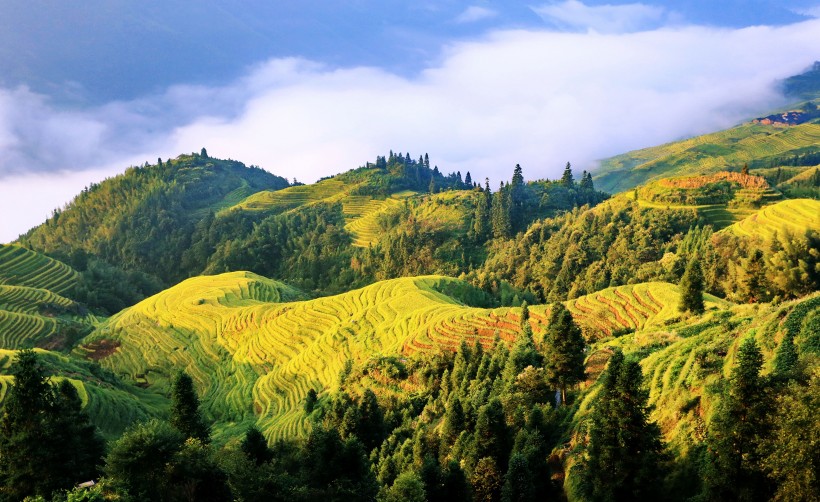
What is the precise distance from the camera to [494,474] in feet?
90.3

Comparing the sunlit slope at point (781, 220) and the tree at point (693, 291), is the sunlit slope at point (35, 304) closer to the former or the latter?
the tree at point (693, 291)

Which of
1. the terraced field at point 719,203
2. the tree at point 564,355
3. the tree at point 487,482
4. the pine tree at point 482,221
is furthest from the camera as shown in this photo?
the pine tree at point 482,221

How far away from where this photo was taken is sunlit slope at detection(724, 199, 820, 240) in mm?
73375

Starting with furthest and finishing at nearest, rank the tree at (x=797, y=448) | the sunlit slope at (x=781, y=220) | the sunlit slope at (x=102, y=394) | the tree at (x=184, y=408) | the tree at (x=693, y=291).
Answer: the sunlit slope at (x=781, y=220) < the sunlit slope at (x=102, y=394) < the tree at (x=693, y=291) < the tree at (x=184, y=408) < the tree at (x=797, y=448)

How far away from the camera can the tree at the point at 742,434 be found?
16125 mm

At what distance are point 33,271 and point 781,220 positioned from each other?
6435 inches

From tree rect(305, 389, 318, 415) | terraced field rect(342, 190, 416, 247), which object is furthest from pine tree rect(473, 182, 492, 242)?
tree rect(305, 389, 318, 415)

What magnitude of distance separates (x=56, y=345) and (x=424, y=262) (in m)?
83.4

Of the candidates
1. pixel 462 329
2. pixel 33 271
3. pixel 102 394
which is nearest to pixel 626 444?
pixel 462 329

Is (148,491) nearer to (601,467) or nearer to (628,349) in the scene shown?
(601,467)

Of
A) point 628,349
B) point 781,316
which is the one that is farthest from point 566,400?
point 781,316

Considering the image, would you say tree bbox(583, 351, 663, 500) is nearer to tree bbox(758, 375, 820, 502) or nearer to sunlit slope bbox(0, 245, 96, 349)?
tree bbox(758, 375, 820, 502)

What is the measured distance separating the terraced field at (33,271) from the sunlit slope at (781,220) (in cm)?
14500

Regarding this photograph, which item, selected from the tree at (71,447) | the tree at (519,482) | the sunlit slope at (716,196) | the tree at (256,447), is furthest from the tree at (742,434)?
the sunlit slope at (716,196)
